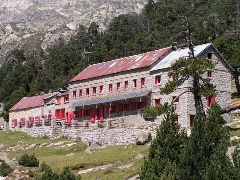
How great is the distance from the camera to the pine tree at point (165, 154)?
2542 cm

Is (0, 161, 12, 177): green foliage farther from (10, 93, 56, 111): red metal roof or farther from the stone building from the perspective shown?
(10, 93, 56, 111): red metal roof

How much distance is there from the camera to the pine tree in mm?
25422

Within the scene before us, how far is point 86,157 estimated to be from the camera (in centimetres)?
4428

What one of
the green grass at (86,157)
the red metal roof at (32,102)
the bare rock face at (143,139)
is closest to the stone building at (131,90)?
the red metal roof at (32,102)

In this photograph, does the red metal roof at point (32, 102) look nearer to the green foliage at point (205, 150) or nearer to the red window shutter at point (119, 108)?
the red window shutter at point (119, 108)

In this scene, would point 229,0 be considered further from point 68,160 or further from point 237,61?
point 68,160

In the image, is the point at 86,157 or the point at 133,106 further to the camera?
the point at 133,106

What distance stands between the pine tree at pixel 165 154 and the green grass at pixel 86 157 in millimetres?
7384

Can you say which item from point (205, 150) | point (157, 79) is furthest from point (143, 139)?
point (205, 150)

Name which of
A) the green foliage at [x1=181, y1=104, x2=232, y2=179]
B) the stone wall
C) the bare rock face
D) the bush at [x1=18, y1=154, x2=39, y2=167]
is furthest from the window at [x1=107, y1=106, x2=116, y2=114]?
the green foliage at [x1=181, y1=104, x2=232, y2=179]

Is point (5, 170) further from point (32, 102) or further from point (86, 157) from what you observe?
point (32, 102)

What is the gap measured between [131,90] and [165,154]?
108 ft

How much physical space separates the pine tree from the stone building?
23.5 m

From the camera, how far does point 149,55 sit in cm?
6203
